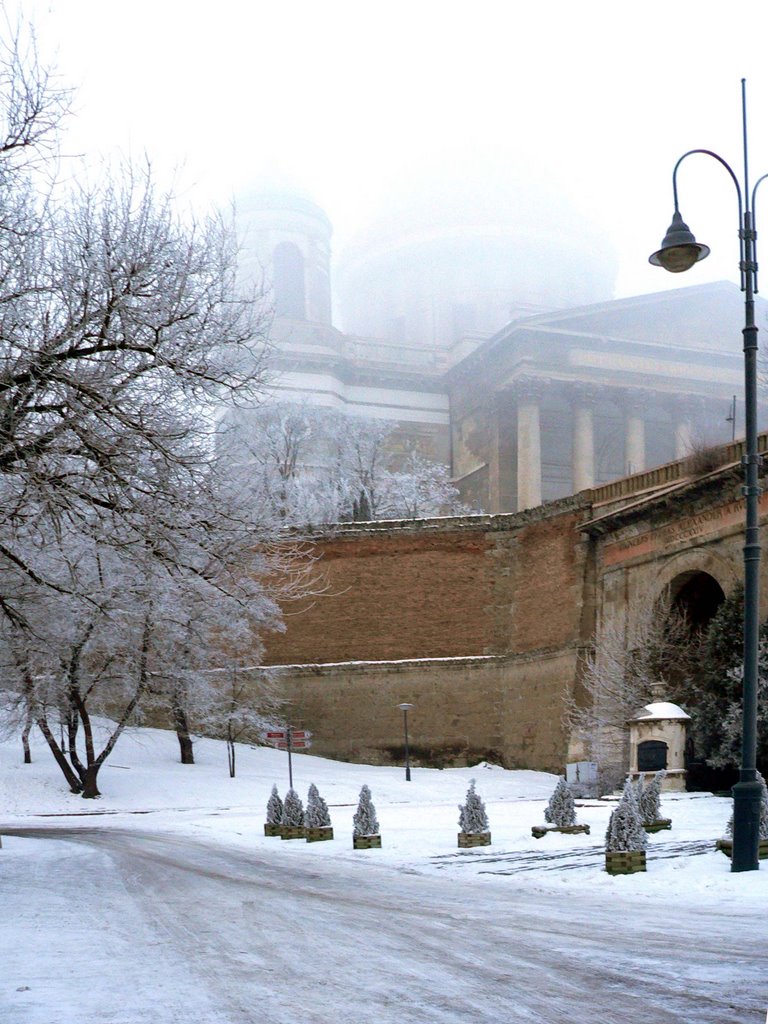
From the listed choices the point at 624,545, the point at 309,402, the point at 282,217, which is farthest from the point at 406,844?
the point at 282,217

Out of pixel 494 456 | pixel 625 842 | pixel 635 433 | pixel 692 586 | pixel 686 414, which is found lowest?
pixel 625 842

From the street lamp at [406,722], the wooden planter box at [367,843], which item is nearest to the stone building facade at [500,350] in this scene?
the street lamp at [406,722]

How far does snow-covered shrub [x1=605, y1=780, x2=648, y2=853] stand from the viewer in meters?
13.8

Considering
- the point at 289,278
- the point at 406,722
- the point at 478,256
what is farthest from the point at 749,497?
the point at 478,256

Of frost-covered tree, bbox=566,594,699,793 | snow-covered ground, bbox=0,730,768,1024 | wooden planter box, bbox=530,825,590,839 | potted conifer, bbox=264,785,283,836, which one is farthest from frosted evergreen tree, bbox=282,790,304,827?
frost-covered tree, bbox=566,594,699,793

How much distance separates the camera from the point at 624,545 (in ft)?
117

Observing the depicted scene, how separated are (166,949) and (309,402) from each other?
192 feet

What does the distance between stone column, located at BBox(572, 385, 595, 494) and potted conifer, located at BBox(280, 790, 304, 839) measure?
4061 cm

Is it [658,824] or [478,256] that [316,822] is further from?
[478,256]

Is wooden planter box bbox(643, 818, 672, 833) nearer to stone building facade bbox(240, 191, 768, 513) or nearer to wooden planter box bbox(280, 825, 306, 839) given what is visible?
wooden planter box bbox(280, 825, 306, 839)

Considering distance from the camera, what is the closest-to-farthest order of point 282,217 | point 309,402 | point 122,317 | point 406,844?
point 122,317
point 406,844
point 309,402
point 282,217

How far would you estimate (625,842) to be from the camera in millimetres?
13805

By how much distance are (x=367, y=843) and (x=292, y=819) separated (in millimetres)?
3497

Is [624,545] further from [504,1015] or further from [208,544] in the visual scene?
[504,1015]
